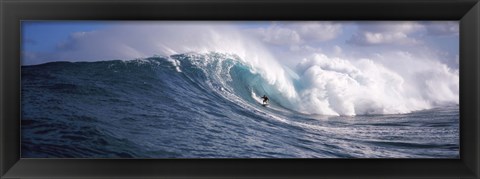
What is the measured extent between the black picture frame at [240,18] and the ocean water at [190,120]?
15 cm

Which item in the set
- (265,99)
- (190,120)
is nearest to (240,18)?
(190,120)

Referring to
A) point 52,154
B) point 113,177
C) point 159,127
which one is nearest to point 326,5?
point 159,127

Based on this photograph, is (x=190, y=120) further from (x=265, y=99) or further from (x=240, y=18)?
(x=240, y=18)

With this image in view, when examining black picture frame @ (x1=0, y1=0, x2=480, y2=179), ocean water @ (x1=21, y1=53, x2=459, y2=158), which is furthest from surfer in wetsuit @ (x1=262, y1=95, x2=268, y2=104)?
black picture frame @ (x1=0, y1=0, x2=480, y2=179)

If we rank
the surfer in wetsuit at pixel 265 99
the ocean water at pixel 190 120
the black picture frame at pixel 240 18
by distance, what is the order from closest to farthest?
the black picture frame at pixel 240 18 → the ocean water at pixel 190 120 → the surfer in wetsuit at pixel 265 99

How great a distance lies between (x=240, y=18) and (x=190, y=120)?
993 millimetres

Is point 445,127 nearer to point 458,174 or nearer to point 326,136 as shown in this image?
point 458,174

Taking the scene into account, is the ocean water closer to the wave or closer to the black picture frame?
the wave

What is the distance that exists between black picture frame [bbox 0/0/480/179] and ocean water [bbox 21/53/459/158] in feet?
0.51

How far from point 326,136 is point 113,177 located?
1.50 m

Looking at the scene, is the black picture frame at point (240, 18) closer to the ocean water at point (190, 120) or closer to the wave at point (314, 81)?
the ocean water at point (190, 120)

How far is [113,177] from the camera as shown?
1.88 m

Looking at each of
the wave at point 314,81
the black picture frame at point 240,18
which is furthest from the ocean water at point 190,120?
the black picture frame at point 240,18

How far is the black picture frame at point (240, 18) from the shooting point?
1.83 meters
